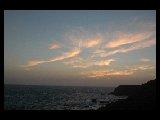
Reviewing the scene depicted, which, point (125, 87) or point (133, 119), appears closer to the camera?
point (133, 119)
